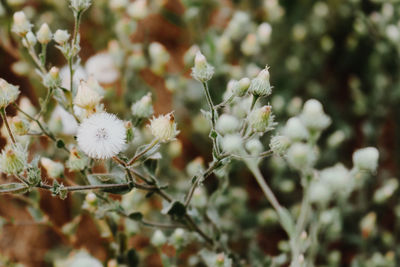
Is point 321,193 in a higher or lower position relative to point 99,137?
lower

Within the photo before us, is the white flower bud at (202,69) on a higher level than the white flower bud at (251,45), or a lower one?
lower

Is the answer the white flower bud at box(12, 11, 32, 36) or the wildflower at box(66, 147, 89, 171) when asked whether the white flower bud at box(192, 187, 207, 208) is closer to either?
the wildflower at box(66, 147, 89, 171)

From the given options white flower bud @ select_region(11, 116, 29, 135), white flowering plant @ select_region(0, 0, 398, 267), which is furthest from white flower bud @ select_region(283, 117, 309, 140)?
white flower bud @ select_region(11, 116, 29, 135)

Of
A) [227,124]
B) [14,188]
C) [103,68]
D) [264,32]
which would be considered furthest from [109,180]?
[103,68]

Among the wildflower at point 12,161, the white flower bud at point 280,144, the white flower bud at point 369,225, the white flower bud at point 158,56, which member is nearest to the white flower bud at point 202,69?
the white flower bud at point 280,144

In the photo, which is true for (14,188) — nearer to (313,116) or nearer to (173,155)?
Result: (313,116)

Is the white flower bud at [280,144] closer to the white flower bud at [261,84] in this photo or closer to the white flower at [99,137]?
the white flower bud at [261,84]

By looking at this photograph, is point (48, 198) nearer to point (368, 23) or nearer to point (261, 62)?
point (261, 62)

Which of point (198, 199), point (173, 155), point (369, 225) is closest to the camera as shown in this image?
point (198, 199)
